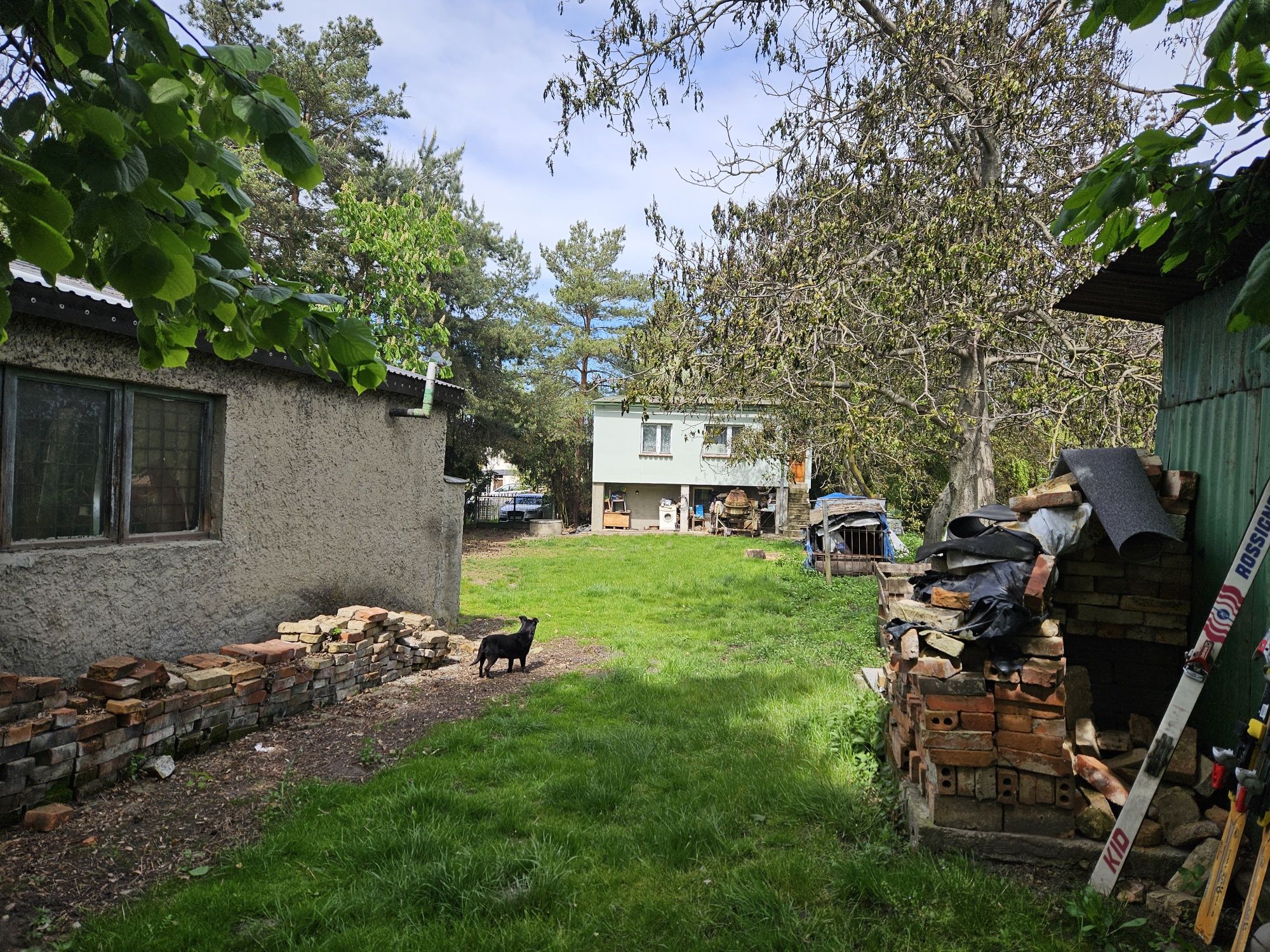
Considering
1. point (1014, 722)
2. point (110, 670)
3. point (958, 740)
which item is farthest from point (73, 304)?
point (1014, 722)

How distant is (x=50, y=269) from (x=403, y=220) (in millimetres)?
15602

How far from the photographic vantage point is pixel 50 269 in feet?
5.46

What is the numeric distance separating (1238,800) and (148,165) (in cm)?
447

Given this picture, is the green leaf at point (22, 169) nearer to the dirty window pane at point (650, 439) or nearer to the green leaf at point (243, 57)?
the green leaf at point (243, 57)

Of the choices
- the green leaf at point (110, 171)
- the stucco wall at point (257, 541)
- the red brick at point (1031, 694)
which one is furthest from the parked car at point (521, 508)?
the green leaf at point (110, 171)

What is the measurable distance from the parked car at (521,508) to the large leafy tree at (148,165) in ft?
94.1

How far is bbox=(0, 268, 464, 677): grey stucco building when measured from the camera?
489cm

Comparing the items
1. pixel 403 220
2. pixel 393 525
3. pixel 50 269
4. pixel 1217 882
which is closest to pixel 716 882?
pixel 1217 882

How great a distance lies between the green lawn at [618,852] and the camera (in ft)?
10.4

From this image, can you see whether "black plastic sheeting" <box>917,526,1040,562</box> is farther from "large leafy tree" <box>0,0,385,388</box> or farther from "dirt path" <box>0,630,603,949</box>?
"dirt path" <box>0,630,603,949</box>

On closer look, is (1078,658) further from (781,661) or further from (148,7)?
(148,7)

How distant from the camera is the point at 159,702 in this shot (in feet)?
15.9

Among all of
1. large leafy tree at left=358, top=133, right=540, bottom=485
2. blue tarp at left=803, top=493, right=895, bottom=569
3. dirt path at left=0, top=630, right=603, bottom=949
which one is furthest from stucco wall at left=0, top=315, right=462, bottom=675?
large leafy tree at left=358, top=133, right=540, bottom=485

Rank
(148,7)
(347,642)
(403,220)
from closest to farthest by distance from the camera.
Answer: (148,7) → (347,642) → (403,220)
